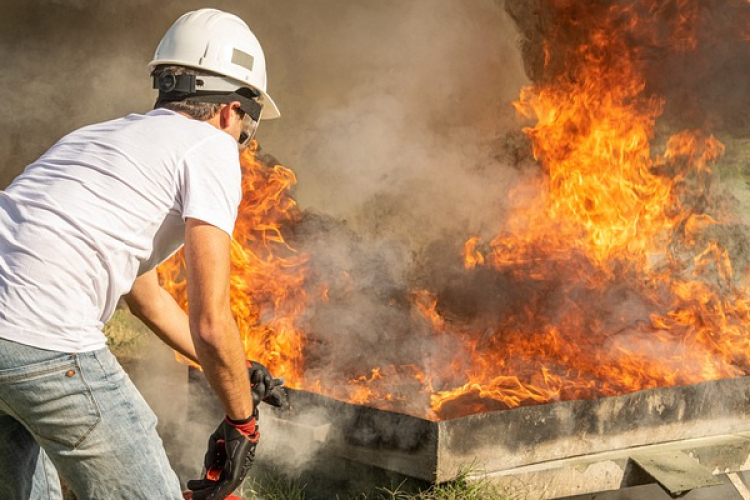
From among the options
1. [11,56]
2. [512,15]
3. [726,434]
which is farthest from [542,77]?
[11,56]

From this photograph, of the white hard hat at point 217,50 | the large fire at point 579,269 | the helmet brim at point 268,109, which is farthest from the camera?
the large fire at point 579,269

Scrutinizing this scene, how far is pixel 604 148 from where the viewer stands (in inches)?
289

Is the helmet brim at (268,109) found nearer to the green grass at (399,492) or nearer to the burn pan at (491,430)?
the burn pan at (491,430)

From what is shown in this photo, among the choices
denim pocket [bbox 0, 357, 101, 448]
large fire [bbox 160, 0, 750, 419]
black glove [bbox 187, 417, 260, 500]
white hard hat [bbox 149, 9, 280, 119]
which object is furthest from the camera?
large fire [bbox 160, 0, 750, 419]

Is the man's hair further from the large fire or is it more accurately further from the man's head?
the large fire

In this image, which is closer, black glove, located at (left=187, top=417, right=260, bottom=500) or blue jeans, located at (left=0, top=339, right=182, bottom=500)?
blue jeans, located at (left=0, top=339, right=182, bottom=500)

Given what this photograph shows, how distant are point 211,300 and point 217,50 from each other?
1.09 meters

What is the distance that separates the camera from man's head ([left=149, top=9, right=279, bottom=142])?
2779mm

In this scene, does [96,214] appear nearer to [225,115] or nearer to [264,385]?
[225,115]

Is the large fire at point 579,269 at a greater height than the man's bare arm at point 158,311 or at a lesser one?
lesser

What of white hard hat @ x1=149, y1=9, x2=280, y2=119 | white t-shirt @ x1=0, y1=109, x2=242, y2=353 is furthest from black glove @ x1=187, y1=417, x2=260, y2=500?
white hard hat @ x1=149, y1=9, x2=280, y2=119

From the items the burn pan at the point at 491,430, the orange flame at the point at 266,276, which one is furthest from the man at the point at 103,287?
the orange flame at the point at 266,276

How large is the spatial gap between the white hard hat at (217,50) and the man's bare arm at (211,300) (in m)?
0.75

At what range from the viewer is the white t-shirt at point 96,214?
2.21 metres
